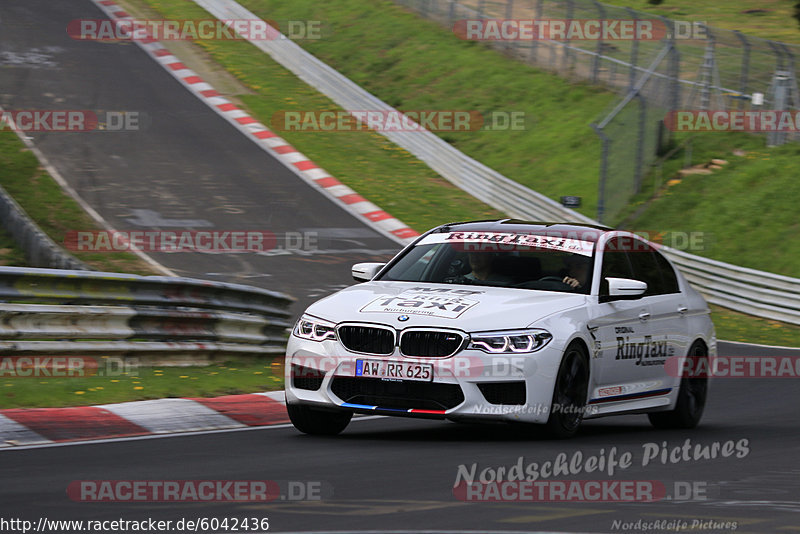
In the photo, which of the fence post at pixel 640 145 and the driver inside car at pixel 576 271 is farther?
the fence post at pixel 640 145

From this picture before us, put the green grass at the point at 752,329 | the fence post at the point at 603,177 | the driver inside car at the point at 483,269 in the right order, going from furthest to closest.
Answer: the fence post at the point at 603,177 < the green grass at the point at 752,329 < the driver inside car at the point at 483,269

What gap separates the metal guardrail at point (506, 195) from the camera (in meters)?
20.8

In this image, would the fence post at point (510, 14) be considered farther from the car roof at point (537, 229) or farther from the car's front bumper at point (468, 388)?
the car's front bumper at point (468, 388)

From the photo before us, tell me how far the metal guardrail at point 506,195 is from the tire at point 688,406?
10411 mm

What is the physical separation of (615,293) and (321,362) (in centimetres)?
206

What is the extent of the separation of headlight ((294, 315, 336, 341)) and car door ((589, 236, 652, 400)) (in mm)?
1732

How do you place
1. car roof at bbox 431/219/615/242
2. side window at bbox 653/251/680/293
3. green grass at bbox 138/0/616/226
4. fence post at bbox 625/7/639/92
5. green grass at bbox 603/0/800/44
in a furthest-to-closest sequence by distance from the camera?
green grass at bbox 603/0/800/44
fence post at bbox 625/7/639/92
green grass at bbox 138/0/616/226
side window at bbox 653/251/680/293
car roof at bbox 431/219/615/242

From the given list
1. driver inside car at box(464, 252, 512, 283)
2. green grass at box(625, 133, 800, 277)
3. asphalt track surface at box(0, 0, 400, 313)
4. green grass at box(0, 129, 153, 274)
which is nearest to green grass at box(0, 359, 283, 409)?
driver inside car at box(464, 252, 512, 283)

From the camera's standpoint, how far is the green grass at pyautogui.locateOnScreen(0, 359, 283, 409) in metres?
9.57

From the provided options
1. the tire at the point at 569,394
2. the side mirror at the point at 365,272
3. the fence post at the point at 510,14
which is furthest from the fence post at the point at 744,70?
the tire at the point at 569,394

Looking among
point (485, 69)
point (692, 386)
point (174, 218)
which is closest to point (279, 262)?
point (174, 218)

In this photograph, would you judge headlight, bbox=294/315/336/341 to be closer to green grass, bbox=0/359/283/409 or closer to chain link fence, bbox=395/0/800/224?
green grass, bbox=0/359/283/409

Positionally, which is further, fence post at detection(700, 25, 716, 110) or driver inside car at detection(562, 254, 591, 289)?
fence post at detection(700, 25, 716, 110)

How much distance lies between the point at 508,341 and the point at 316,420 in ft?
4.76
